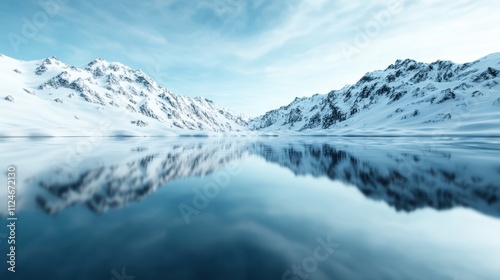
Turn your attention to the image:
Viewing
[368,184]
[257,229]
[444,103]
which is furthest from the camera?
[444,103]

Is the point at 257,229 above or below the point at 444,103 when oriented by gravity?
below

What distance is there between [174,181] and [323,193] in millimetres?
8735

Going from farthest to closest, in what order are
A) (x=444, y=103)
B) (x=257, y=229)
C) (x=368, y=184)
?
1. (x=444, y=103)
2. (x=368, y=184)
3. (x=257, y=229)

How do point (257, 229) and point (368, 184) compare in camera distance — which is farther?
point (368, 184)

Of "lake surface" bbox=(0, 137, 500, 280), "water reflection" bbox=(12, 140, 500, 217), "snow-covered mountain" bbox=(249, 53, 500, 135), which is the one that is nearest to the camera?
"lake surface" bbox=(0, 137, 500, 280)

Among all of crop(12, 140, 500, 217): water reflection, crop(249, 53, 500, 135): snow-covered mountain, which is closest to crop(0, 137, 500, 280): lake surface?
crop(12, 140, 500, 217): water reflection

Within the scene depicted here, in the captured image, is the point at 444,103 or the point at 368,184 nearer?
the point at 368,184

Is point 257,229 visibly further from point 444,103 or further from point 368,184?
point 444,103

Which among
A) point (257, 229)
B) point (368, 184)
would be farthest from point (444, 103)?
point (257, 229)

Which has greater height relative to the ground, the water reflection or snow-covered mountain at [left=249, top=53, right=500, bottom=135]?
snow-covered mountain at [left=249, top=53, right=500, bottom=135]

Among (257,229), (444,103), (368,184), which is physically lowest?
(368,184)

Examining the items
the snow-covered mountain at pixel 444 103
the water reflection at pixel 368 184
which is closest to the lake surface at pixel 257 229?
the water reflection at pixel 368 184

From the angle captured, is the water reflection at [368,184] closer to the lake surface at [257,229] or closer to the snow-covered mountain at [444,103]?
the lake surface at [257,229]

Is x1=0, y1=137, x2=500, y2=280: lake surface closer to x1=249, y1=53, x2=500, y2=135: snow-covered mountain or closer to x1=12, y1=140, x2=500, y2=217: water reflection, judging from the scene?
x1=12, y1=140, x2=500, y2=217: water reflection
